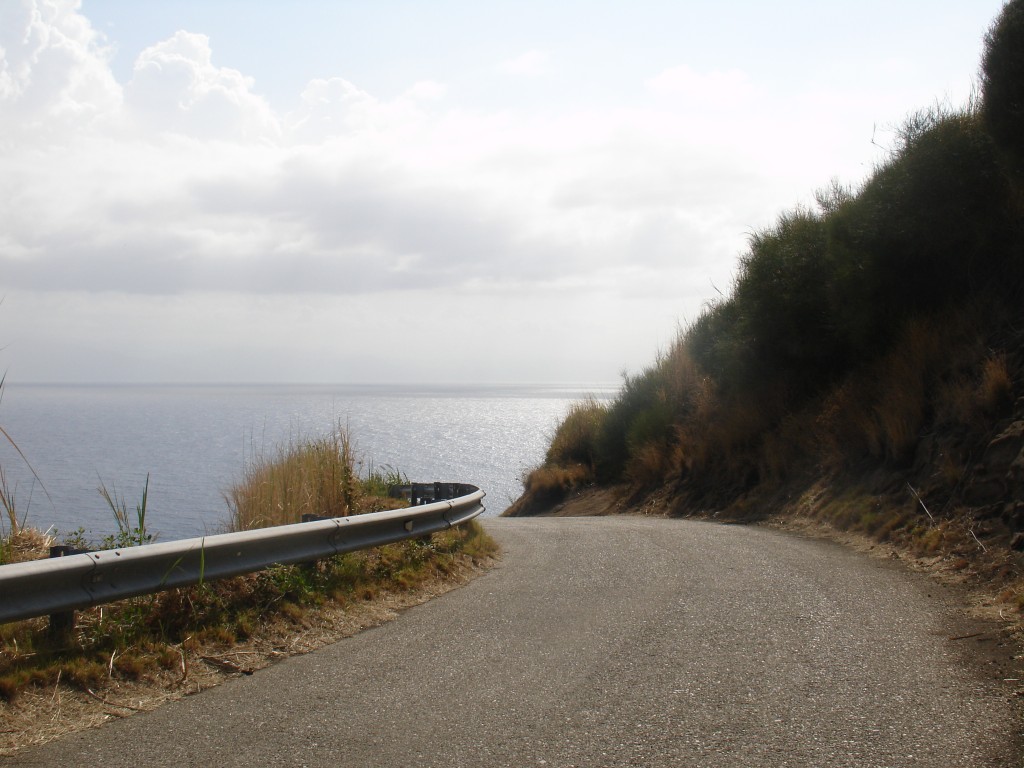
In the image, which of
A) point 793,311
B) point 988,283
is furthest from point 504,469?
point 988,283

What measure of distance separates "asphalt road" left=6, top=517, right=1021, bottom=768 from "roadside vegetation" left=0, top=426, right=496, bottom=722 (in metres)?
0.43

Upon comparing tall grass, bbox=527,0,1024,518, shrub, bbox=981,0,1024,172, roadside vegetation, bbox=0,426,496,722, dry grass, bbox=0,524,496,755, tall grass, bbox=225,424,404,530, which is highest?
shrub, bbox=981,0,1024,172

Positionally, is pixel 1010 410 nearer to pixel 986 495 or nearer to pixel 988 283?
pixel 986 495

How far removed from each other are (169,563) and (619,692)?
9.45ft

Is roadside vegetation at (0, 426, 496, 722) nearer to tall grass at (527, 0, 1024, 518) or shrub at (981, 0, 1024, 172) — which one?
tall grass at (527, 0, 1024, 518)

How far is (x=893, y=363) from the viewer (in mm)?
14562

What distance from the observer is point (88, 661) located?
519cm

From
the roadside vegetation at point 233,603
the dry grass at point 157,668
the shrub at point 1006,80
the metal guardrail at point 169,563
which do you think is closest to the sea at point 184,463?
the roadside vegetation at point 233,603

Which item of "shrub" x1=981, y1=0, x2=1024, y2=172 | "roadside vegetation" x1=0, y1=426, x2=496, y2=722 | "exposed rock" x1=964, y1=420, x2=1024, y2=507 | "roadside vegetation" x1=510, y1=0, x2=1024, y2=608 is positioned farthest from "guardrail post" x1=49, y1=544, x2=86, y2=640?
"shrub" x1=981, y1=0, x2=1024, y2=172

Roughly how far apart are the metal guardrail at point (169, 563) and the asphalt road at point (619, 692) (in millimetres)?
831

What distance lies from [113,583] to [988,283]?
41.2 ft

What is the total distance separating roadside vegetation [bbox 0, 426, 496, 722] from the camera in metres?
5.12

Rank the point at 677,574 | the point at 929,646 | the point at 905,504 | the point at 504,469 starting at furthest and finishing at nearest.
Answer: the point at 504,469 → the point at 905,504 → the point at 677,574 → the point at 929,646

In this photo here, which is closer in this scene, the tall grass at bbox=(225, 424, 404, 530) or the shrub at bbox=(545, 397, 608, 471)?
the tall grass at bbox=(225, 424, 404, 530)
